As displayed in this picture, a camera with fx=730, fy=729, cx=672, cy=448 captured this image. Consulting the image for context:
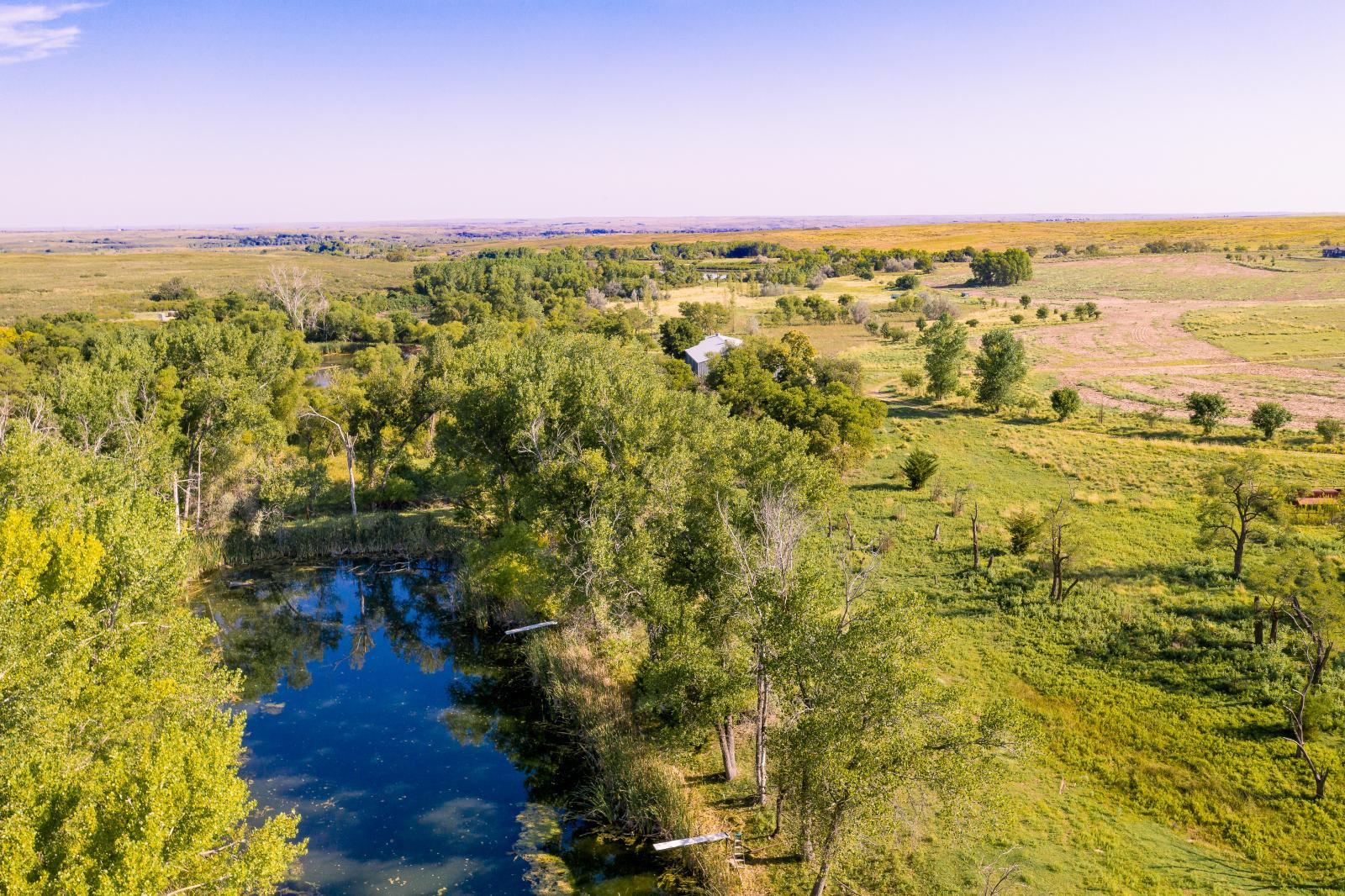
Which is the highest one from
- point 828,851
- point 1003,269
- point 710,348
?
point 1003,269

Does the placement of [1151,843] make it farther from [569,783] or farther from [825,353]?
[825,353]

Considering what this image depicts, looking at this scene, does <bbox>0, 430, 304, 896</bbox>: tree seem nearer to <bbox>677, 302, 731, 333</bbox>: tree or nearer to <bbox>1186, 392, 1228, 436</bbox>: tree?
<bbox>1186, 392, 1228, 436</bbox>: tree

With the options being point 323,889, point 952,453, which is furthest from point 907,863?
point 952,453

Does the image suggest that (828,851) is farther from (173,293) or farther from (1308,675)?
(173,293)

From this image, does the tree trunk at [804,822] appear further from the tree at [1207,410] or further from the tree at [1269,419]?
the tree at [1269,419]

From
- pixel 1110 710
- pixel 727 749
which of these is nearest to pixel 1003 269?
pixel 1110 710
